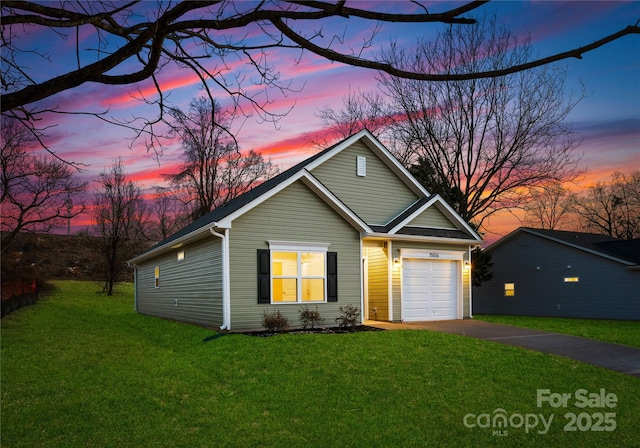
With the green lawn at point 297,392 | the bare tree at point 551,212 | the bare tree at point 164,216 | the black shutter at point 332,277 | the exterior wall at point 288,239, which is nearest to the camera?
the green lawn at point 297,392

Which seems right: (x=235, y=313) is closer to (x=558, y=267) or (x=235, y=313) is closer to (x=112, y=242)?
(x=558, y=267)

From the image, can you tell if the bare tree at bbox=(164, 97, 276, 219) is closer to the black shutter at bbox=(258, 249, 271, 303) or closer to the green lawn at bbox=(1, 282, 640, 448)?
the black shutter at bbox=(258, 249, 271, 303)

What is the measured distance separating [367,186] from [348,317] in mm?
5256

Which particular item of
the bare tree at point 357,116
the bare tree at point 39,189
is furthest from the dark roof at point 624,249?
the bare tree at point 39,189

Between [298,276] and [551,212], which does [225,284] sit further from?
[551,212]

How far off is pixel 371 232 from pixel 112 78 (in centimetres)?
1301

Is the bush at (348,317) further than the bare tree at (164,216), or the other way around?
the bare tree at (164,216)

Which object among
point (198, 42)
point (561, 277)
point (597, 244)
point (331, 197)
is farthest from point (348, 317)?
point (597, 244)

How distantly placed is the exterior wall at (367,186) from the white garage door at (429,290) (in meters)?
2.12

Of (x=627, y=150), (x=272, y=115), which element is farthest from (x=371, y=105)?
(x=272, y=115)

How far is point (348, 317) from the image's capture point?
51.0 feet

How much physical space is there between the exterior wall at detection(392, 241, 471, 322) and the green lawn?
4.47 m

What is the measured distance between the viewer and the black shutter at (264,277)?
1463cm

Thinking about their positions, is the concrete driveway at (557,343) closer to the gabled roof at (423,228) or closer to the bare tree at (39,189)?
the gabled roof at (423,228)
